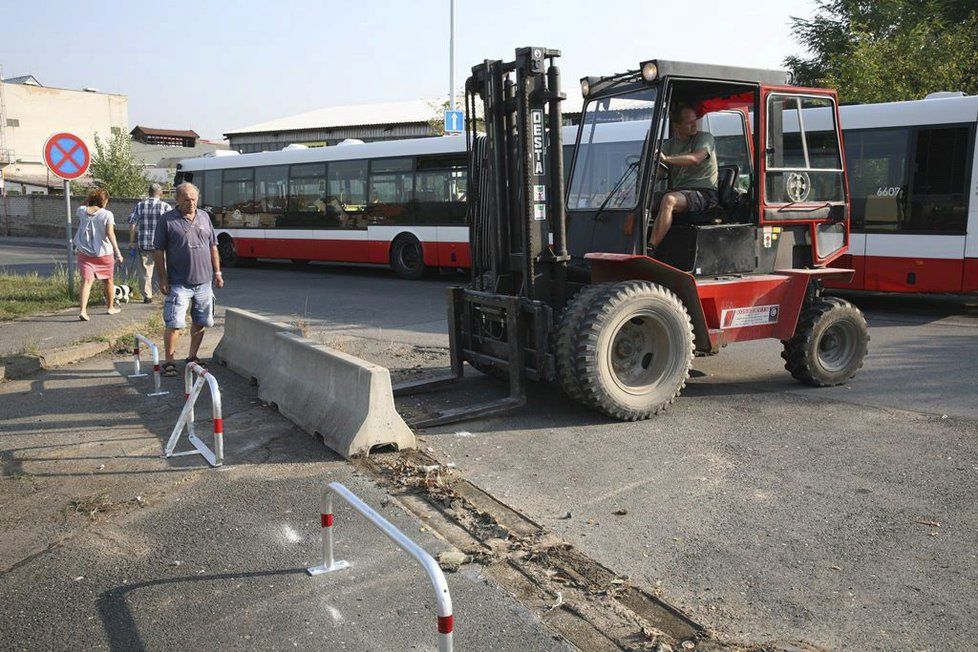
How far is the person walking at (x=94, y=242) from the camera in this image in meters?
11.9

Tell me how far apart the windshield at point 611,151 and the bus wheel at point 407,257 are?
38.4 feet

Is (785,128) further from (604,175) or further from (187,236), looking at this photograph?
(187,236)

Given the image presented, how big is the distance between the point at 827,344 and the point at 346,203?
1465cm

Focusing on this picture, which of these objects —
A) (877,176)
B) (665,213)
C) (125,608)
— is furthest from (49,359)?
(877,176)

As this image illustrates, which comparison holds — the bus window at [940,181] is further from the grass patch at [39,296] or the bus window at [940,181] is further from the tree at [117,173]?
the tree at [117,173]

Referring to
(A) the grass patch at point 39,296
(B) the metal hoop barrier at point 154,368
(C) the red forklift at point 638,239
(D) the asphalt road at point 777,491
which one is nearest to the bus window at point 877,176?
(D) the asphalt road at point 777,491

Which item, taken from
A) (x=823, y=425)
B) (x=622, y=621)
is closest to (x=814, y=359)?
(x=823, y=425)

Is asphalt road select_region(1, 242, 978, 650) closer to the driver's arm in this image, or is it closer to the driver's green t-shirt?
the driver's green t-shirt

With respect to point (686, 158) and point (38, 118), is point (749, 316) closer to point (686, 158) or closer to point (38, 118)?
point (686, 158)

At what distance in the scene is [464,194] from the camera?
61.1 feet

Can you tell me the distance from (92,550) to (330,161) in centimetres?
1773

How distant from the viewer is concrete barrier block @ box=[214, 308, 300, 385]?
8.09 m

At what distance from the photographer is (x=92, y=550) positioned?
4.54 metres

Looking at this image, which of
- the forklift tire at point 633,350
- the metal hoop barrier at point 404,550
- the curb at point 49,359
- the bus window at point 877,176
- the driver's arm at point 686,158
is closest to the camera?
the metal hoop barrier at point 404,550
